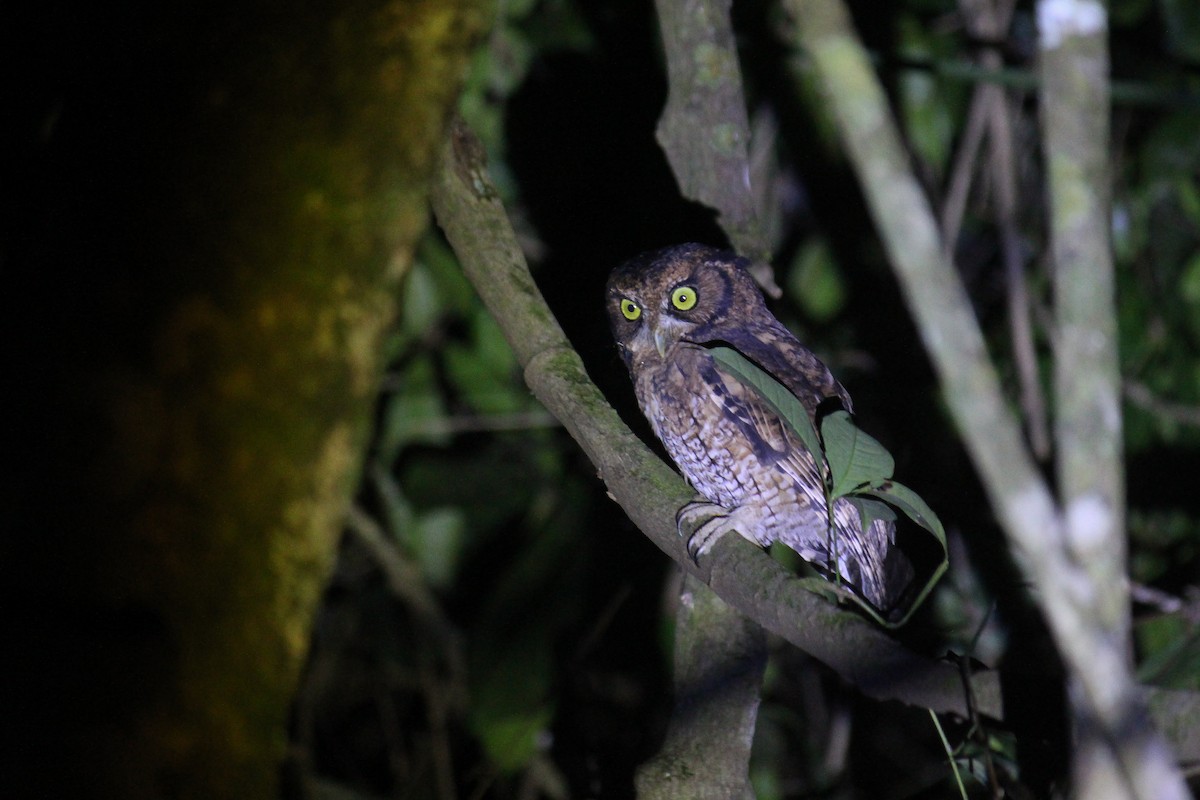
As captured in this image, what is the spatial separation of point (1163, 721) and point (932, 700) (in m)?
0.43

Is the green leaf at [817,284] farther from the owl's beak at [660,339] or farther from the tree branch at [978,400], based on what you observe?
the tree branch at [978,400]

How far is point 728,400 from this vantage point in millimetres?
2521

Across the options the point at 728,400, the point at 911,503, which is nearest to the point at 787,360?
the point at 728,400

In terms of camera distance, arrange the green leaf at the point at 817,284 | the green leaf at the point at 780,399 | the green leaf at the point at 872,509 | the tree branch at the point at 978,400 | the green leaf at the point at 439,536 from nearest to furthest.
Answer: the tree branch at the point at 978,400 → the green leaf at the point at 780,399 → the green leaf at the point at 872,509 → the green leaf at the point at 439,536 → the green leaf at the point at 817,284

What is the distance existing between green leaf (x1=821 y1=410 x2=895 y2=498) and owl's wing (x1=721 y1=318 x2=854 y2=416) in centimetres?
75

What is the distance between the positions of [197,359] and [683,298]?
70.0 inches

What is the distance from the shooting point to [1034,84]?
2.93 meters

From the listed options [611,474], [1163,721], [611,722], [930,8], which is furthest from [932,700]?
[930,8]

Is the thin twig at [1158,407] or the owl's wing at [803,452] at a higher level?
the owl's wing at [803,452]

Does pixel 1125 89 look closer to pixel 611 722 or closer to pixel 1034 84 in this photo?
pixel 1034 84

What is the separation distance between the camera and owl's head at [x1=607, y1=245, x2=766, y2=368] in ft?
8.39

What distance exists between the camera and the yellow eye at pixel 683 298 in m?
2.60

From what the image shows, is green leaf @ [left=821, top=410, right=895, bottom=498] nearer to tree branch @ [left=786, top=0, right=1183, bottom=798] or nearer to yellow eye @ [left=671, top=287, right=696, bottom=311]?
tree branch @ [left=786, top=0, right=1183, bottom=798]

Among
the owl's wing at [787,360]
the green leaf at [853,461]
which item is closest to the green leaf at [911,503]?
the green leaf at [853,461]
